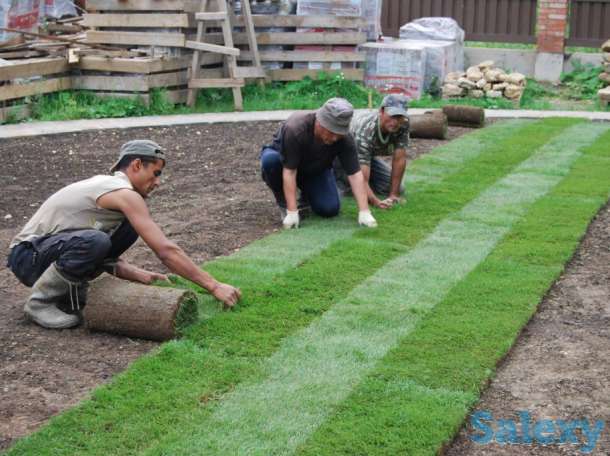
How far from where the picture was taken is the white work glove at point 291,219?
24.8ft

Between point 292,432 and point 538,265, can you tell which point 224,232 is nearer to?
point 538,265

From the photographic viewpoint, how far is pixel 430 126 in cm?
1183

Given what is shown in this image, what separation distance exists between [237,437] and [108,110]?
9708mm

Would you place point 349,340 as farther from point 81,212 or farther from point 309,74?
point 309,74

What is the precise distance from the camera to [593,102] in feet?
51.1

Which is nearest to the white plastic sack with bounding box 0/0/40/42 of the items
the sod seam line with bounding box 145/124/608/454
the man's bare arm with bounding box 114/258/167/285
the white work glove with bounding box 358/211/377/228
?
the white work glove with bounding box 358/211/377/228

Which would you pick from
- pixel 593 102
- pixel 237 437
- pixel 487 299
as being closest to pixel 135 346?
pixel 237 437

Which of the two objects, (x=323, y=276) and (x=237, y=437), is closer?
(x=237, y=437)

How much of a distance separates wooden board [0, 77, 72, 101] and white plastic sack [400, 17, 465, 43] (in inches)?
240

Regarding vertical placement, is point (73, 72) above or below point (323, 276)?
above

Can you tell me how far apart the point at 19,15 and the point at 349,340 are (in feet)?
38.9

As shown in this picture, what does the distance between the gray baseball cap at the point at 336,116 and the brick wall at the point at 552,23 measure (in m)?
10.9

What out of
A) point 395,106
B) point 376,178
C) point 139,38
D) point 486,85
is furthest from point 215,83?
point 395,106

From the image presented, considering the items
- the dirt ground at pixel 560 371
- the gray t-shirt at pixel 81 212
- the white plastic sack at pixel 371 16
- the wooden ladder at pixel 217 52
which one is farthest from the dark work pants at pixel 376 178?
the white plastic sack at pixel 371 16
